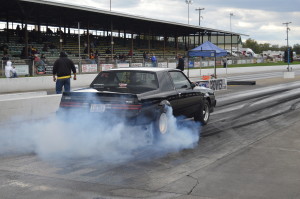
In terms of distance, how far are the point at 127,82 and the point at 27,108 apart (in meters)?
4.29

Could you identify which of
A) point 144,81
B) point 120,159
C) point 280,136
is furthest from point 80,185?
point 280,136

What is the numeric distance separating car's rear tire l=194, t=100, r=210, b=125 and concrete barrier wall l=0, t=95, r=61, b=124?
4470 millimetres

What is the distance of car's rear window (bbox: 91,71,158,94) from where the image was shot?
7.62m

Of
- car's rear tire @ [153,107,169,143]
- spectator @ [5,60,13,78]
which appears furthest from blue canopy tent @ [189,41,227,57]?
car's rear tire @ [153,107,169,143]

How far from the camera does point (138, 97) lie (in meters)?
6.95

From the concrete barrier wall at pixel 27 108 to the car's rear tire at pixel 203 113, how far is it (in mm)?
4470

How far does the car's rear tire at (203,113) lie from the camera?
9.52 meters

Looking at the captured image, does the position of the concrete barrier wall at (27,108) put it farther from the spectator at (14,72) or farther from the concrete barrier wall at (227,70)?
the concrete barrier wall at (227,70)

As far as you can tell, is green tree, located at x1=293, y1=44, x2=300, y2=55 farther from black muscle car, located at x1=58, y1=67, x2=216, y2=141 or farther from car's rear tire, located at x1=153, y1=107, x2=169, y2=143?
car's rear tire, located at x1=153, y1=107, x2=169, y2=143

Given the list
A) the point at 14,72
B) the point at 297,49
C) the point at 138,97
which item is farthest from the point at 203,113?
the point at 297,49

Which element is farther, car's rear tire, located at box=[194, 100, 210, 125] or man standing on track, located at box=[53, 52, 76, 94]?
man standing on track, located at box=[53, 52, 76, 94]

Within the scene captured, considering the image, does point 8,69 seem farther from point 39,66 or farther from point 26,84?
point 39,66

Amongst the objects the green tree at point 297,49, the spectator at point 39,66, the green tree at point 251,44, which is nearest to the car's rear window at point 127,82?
the spectator at point 39,66

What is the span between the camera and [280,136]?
843cm
